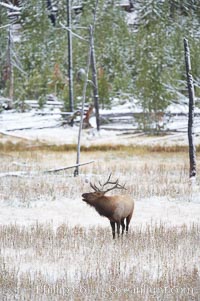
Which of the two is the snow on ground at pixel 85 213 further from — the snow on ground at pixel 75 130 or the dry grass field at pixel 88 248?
the snow on ground at pixel 75 130

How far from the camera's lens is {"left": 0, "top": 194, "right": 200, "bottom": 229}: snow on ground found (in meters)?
11.5

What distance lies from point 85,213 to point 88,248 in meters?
3.75

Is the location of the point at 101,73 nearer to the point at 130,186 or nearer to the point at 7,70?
the point at 7,70

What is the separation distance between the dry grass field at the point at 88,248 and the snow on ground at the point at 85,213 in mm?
20

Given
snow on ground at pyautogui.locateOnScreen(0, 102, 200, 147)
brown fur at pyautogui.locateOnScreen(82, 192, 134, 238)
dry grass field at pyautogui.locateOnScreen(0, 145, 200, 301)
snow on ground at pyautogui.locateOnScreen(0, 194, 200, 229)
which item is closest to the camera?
dry grass field at pyautogui.locateOnScreen(0, 145, 200, 301)

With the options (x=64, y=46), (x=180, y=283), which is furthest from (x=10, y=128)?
(x=180, y=283)

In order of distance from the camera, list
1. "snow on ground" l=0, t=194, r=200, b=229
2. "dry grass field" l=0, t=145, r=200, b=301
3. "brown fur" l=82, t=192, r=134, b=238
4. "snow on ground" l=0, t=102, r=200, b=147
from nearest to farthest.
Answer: "dry grass field" l=0, t=145, r=200, b=301 → "brown fur" l=82, t=192, r=134, b=238 → "snow on ground" l=0, t=194, r=200, b=229 → "snow on ground" l=0, t=102, r=200, b=147

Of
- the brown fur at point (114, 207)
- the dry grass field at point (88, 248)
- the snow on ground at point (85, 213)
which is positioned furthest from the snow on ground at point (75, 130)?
the brown fur at point (114, 207)

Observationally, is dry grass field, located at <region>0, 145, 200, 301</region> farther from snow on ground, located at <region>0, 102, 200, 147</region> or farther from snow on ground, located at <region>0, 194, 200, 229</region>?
snow on ground, located at <region>0, 102, 200, 147</region>

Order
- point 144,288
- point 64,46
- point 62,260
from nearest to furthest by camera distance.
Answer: point 144,288
point 62,260
point 64,46

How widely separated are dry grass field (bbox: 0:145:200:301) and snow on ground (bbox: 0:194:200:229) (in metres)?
0.02

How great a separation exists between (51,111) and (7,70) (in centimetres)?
458

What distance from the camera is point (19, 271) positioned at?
767 centimetres

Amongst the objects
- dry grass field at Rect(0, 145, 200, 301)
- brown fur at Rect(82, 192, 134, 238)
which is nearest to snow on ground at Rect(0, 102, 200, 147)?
dry grass field at Rect(0, 145, 200, 301)
